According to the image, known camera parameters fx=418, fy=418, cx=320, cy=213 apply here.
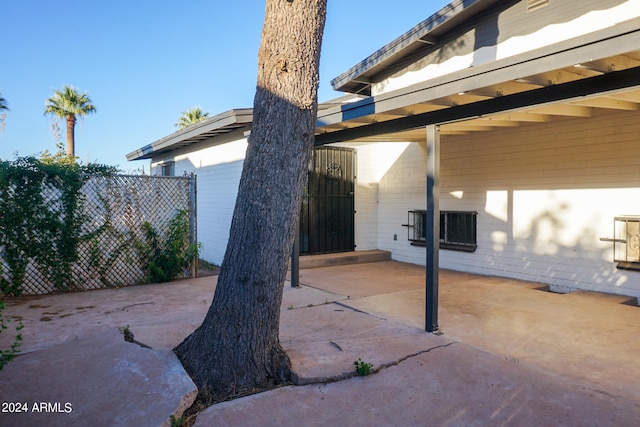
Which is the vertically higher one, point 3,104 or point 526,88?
point 3,104

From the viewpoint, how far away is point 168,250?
6.94 metres

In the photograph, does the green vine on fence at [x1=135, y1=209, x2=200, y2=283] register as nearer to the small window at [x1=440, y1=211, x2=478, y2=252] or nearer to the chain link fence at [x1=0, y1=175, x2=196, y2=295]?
the chain link fence at [x1=0, y1=175, x2=196, y2=295]

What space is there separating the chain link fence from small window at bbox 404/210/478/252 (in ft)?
14.3

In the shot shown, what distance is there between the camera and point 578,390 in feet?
9.28

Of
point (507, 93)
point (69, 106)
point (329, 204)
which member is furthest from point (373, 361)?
point (69, 106)

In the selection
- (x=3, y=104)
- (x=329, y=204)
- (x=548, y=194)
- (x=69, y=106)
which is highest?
(x=69, y=106)

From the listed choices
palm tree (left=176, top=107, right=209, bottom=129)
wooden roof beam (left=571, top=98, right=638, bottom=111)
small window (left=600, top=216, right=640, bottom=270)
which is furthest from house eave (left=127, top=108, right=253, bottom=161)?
palm tree (left=176, top=107, right=209, bottom=129)

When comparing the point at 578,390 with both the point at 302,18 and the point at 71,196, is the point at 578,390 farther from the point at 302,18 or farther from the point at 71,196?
the point at 71,196

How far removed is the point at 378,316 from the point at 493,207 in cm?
353

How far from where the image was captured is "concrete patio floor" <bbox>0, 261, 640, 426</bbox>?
2496 millimetres

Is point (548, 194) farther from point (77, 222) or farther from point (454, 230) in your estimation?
point (77, 222)

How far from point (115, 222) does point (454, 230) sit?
19.0 feet

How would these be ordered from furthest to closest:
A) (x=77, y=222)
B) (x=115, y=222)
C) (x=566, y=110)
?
(x=115, y=222) < (x=77, y=222) < (x=566, y=110)

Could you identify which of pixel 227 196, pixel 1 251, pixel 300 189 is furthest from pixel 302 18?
pixel 227 196
